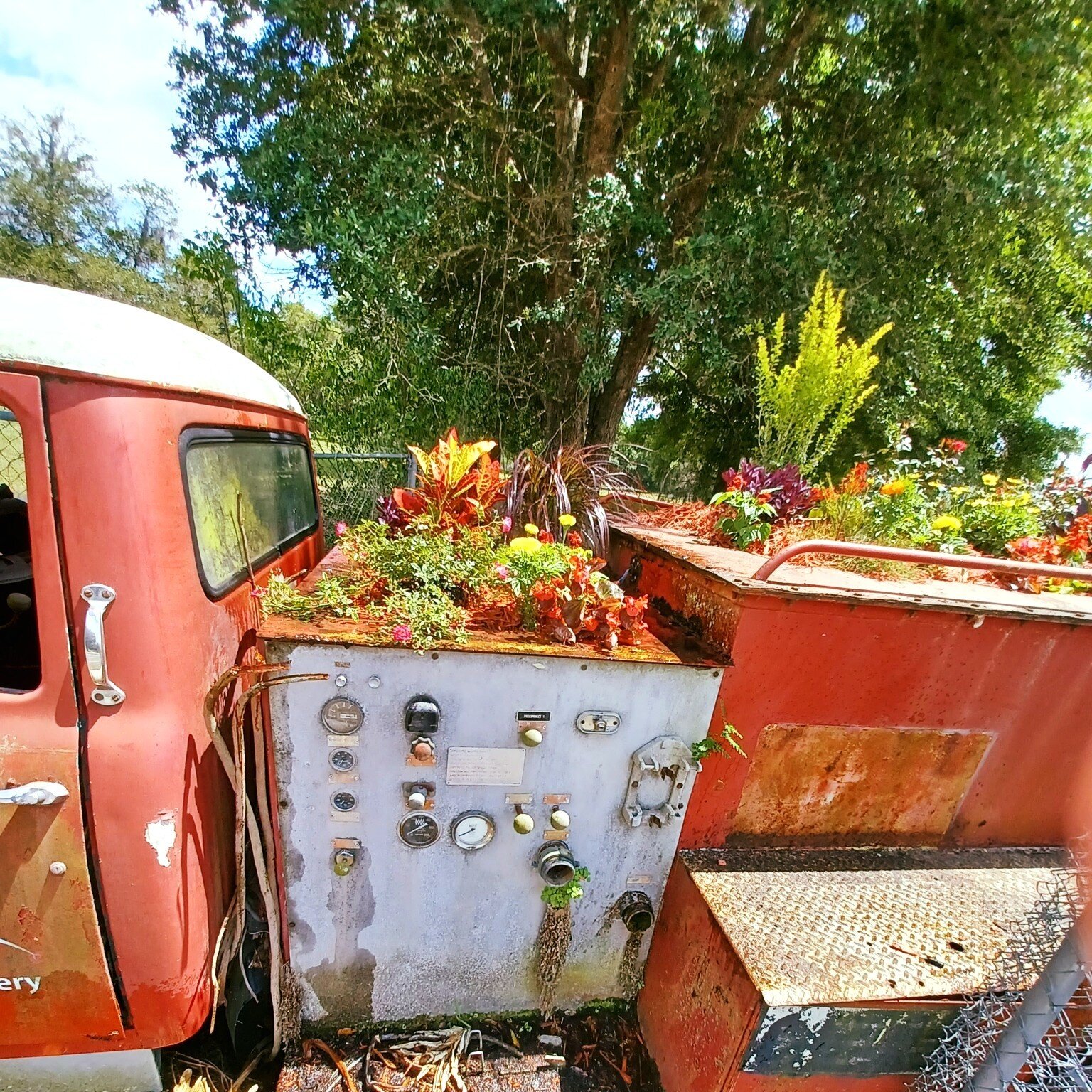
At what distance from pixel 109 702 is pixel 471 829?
1228 millimetres

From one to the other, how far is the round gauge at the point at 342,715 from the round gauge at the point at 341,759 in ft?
0.27

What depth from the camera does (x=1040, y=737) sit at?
2.39m

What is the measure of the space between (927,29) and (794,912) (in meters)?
7.79

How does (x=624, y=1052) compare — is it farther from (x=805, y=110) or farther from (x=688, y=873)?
(x=805, y=110)

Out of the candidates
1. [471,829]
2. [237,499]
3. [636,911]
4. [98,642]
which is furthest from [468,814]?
[237,499]

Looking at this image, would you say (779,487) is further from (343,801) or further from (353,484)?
(353,484)

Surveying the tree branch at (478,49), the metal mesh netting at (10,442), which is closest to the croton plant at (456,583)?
Answer: the metal mesh netting at (10,442)

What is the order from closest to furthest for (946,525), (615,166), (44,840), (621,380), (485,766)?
(44,840) → (485,766) → (946,525) → (615,166) → (621,380)

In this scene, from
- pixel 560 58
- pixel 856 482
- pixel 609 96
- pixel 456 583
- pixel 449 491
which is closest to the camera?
pixel 456 583

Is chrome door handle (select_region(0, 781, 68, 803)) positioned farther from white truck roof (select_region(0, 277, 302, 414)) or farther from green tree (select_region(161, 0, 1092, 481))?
green tree (select_region(161, 0, 1092, 481))

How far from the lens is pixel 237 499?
7.07ft

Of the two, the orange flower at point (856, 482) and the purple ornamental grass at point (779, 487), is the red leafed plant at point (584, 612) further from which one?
the orange flower at point (856, 482)

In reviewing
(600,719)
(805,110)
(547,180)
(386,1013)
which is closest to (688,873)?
(600,719)

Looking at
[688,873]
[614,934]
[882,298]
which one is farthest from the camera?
[882,298]
